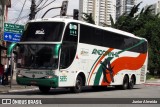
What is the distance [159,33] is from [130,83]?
3561cm

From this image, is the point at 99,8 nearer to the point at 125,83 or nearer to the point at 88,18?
the point at 88,18

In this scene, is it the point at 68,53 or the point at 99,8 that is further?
the point at 99,8

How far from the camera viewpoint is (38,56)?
2153 centimetres

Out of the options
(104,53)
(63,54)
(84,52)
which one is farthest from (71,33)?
(104,53)

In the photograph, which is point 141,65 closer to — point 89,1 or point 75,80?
point 75,80

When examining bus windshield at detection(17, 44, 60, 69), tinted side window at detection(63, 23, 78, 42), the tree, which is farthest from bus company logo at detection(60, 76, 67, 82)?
the tree

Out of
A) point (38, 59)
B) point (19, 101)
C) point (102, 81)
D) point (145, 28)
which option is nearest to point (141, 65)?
point (102, 81)

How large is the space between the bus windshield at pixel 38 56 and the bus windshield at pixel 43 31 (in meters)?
0.39

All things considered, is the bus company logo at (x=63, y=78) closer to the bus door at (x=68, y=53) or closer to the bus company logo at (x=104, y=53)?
the bus door at (x=68, y=53)

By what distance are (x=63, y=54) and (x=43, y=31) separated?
5.12 feet

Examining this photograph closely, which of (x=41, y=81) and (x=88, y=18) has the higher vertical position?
(x=88, y=18)

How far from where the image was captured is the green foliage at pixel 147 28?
207 ft

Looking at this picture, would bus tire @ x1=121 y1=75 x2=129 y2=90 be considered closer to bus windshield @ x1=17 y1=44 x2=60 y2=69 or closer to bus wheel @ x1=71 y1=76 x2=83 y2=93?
bus wheel @ x1=71 y1=76 x2=83 y2=93

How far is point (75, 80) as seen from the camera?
22828 mm
